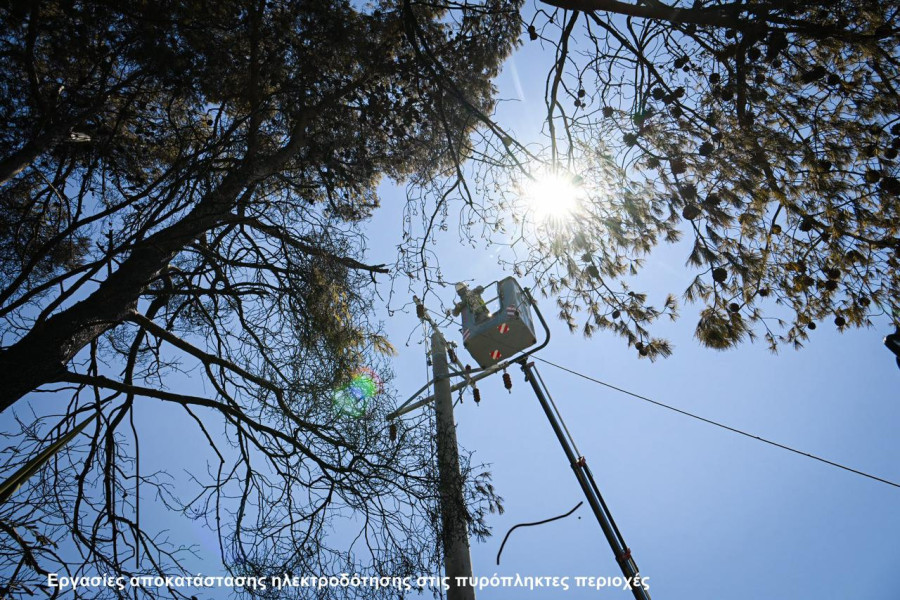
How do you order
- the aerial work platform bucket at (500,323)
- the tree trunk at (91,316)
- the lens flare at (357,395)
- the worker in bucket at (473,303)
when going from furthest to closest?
the aerial work platform bucket at (500,323), the worker in bucket at (473,303), the lens flare at (357,395), the tree trunk at (91,316)

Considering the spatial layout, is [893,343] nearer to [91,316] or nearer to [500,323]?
[500,323]

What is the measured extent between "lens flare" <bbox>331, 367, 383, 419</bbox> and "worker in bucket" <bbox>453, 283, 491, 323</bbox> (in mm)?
905

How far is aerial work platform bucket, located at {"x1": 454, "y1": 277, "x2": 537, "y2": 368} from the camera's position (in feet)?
12.8

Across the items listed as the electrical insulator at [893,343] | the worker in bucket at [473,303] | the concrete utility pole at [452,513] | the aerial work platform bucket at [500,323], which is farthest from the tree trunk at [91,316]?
the electrical insulator at [893,343]

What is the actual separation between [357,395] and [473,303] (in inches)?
47.8

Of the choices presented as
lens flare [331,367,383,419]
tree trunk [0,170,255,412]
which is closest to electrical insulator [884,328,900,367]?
lens flare [331,367,383,419]

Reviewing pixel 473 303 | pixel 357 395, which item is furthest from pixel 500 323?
pixel 357 395

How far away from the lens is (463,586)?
2.96 m

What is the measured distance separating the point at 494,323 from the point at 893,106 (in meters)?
2.99

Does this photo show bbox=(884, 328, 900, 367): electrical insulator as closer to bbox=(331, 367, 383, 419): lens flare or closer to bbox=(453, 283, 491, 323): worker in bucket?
bbox=(453, 283, 491, 323): worker in bucket

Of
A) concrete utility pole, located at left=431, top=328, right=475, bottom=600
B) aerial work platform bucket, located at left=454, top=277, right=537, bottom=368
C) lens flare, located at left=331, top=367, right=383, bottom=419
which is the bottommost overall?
concrete utility pole, located at left=431, top=328, right=475, bottom=600

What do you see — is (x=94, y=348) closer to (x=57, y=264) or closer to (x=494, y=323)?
(x=57, y=264)

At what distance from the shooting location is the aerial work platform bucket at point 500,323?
3.90 meters

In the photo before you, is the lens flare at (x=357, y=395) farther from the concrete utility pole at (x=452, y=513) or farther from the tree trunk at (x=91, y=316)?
the tree trunk at (x=91, y=316)
